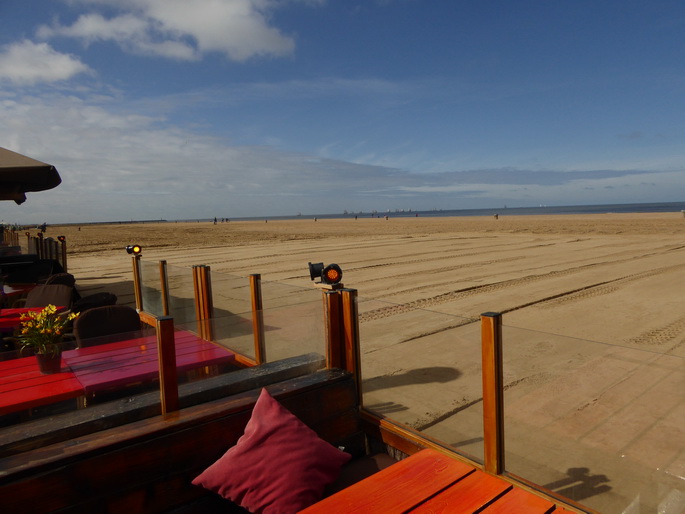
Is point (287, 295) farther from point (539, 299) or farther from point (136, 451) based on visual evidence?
point (539, 299)

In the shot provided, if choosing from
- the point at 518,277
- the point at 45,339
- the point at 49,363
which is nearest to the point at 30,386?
the point at 49,363

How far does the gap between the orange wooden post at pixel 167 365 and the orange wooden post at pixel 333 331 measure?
2.88ft

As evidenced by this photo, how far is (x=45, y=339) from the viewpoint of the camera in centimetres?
289

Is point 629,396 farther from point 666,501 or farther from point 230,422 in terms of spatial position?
point 230,422

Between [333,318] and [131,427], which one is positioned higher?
[333,318]

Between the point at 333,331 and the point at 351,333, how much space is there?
11cm

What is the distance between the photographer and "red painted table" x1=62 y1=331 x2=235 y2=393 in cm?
249

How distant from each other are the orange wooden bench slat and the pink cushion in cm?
73

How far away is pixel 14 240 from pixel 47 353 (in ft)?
51.4

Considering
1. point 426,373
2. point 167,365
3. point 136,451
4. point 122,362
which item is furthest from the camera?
point 426,373

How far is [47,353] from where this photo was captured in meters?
2.78

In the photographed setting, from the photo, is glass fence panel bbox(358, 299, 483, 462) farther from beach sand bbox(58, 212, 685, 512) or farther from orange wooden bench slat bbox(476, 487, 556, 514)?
orange wooden bench slat bbox(476, 487, 556, 514)

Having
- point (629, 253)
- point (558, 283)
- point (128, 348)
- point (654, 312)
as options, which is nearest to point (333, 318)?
point (128, 348)

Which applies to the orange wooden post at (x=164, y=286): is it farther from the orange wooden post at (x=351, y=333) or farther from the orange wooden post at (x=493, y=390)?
the orange wooden post at (x=493, y=390)
